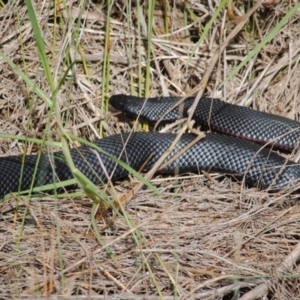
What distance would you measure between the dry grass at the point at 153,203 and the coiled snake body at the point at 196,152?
0.12 m

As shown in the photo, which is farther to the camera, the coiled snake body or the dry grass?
the coiled snake body

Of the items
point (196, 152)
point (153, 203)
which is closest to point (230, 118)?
point (196, 152)

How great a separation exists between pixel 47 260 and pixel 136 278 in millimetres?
405

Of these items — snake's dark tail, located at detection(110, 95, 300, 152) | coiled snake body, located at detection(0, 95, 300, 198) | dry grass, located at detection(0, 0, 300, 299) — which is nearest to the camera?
dry grass, located at detection(0, 0, 300, 299)

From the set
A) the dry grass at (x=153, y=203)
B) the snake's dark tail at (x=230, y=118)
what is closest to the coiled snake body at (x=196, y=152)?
the snake's dark tail at (x=230, y=118)

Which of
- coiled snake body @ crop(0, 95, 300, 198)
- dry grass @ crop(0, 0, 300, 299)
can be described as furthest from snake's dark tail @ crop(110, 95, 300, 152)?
dry grass @ crop(0, 0, 300, 299)

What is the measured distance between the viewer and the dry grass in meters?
3.04

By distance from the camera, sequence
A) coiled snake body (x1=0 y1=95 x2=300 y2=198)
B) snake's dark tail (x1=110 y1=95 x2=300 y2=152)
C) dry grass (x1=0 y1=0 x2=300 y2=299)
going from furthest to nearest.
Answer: snake's dark tail (x1=110 y1=95 x2=300 y2=152), coiled snake body (x1=0 y1=95 x2=300 y2=198), dry grass (x1=0 y1=0 x2=300 y2=299)

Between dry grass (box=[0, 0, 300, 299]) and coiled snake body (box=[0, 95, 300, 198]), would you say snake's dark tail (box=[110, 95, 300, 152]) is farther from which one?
dry grass (box=[0, 0, 300, 299])

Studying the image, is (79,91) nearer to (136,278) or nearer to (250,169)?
(250,169)

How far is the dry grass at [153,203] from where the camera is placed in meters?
3.04

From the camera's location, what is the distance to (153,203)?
12.6ft

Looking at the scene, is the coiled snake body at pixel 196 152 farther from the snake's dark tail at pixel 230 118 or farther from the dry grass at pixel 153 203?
the dry grass at pixel 153 203

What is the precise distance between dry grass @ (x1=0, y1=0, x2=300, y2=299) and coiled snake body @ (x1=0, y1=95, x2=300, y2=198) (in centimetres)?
12
